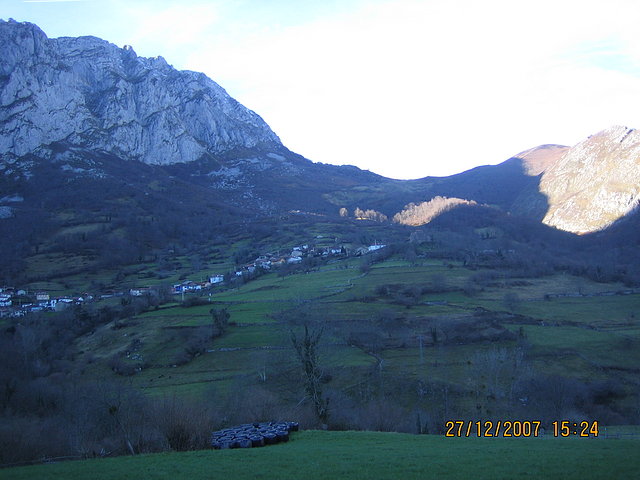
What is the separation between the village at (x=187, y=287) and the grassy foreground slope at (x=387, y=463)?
64882 millimetres

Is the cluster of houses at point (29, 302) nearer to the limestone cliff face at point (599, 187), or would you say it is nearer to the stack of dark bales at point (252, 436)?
the stack of dark bales at point (252, 436)

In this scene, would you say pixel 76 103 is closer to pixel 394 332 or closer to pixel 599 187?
pixel 394 332

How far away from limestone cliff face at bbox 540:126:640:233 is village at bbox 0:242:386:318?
86.2 metres

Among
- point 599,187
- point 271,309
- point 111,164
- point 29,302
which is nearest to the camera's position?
point 271,309

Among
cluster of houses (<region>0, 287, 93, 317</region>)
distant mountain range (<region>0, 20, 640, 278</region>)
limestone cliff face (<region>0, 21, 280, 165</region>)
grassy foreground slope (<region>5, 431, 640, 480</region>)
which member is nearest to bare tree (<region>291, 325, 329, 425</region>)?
grassy foreground slope (<region>5, 431, 640, 480</region>)

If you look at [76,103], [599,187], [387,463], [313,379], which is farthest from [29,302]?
[599,187]

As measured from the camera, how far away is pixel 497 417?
37594mm

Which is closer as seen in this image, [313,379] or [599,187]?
[313,379]

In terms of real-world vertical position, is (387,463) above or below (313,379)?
above

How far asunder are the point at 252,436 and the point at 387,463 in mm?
7698

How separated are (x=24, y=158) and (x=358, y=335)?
142 meters

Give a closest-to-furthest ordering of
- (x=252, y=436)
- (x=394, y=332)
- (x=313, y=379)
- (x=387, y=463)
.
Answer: (x=387, y=463) < (x=252, y=436) < (x=313, y=379) < (x=394, y=332)

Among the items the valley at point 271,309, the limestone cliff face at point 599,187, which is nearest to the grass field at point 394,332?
the valley at point 271,309

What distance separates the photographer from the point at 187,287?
87812 millimetres
